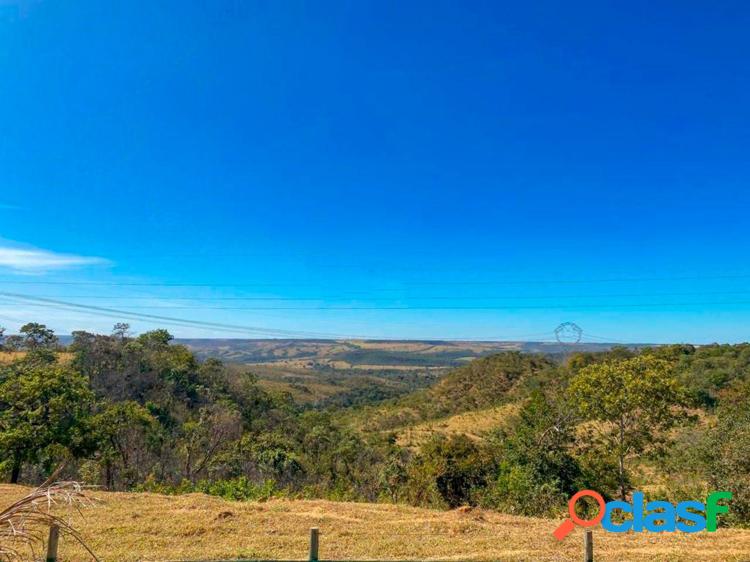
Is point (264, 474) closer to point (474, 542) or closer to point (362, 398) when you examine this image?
point (474, 542)

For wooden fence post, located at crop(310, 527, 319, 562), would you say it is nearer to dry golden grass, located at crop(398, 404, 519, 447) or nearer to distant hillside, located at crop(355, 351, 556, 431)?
dry golden grass, located at crop(398, 404, 519, 447)

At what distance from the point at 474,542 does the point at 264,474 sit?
1878cm

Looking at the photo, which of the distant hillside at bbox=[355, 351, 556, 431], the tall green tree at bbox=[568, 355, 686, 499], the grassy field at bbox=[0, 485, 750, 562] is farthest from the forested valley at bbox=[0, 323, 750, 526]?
the distant hillside at bbox=[355, 351, 556, 431]

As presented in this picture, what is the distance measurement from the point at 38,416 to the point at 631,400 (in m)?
23.0

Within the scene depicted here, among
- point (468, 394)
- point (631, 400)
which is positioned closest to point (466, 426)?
point (468, 394)

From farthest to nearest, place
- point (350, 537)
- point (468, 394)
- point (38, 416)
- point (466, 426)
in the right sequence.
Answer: point (468, 394), point (466, 426), point (38, 416), point (350, 537)

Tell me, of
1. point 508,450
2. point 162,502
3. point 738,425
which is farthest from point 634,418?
point 162,502

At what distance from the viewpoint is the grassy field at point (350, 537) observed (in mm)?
9016

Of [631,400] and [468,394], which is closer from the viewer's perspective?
[631,400]

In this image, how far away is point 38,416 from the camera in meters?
17.2

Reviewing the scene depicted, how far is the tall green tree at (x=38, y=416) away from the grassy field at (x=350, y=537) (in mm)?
5253


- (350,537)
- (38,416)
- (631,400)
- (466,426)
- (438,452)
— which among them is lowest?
(466,426)

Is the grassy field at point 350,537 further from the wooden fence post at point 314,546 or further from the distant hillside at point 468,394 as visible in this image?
the distant hillside at point 468,394

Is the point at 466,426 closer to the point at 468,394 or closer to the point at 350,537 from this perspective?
the point at 468,394
